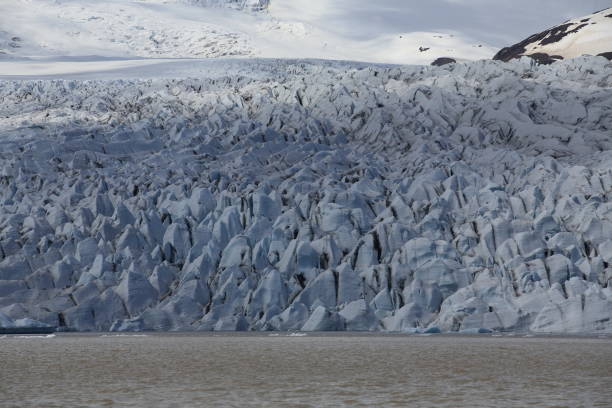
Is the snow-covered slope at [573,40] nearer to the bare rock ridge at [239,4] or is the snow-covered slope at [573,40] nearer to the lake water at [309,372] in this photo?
the bare rock ridge at [239,4]

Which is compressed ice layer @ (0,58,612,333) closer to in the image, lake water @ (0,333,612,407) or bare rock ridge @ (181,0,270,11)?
lake water @ (0,333,612,407)

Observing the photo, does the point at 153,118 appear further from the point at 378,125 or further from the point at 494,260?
the point at 494,260

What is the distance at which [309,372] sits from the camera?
720 inches

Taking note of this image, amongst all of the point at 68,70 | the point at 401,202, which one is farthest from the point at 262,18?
the point at 401,202

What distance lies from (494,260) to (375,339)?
6.73m

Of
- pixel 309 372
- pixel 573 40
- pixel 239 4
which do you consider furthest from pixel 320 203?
pixel 239 4

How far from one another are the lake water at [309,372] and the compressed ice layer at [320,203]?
241 centimetres

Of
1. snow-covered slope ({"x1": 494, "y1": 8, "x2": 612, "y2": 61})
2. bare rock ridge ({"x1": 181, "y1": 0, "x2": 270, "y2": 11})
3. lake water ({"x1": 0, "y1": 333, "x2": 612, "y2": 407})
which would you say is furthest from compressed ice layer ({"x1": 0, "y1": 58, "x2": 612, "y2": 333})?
bare rock ridge ({"x1": 181, "y1": 0, "x2": 270, "y2": 11})

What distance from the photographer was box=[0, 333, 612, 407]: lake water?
13.6 meters

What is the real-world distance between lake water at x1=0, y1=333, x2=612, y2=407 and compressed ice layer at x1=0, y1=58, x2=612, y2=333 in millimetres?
2412

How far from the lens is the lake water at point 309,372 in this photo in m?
13.6

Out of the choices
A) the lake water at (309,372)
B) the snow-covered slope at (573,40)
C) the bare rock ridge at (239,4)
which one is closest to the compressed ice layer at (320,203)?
the lake water at (309,372)

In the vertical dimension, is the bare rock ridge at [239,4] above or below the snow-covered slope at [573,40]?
above

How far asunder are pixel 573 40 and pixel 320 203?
54.8 meters
